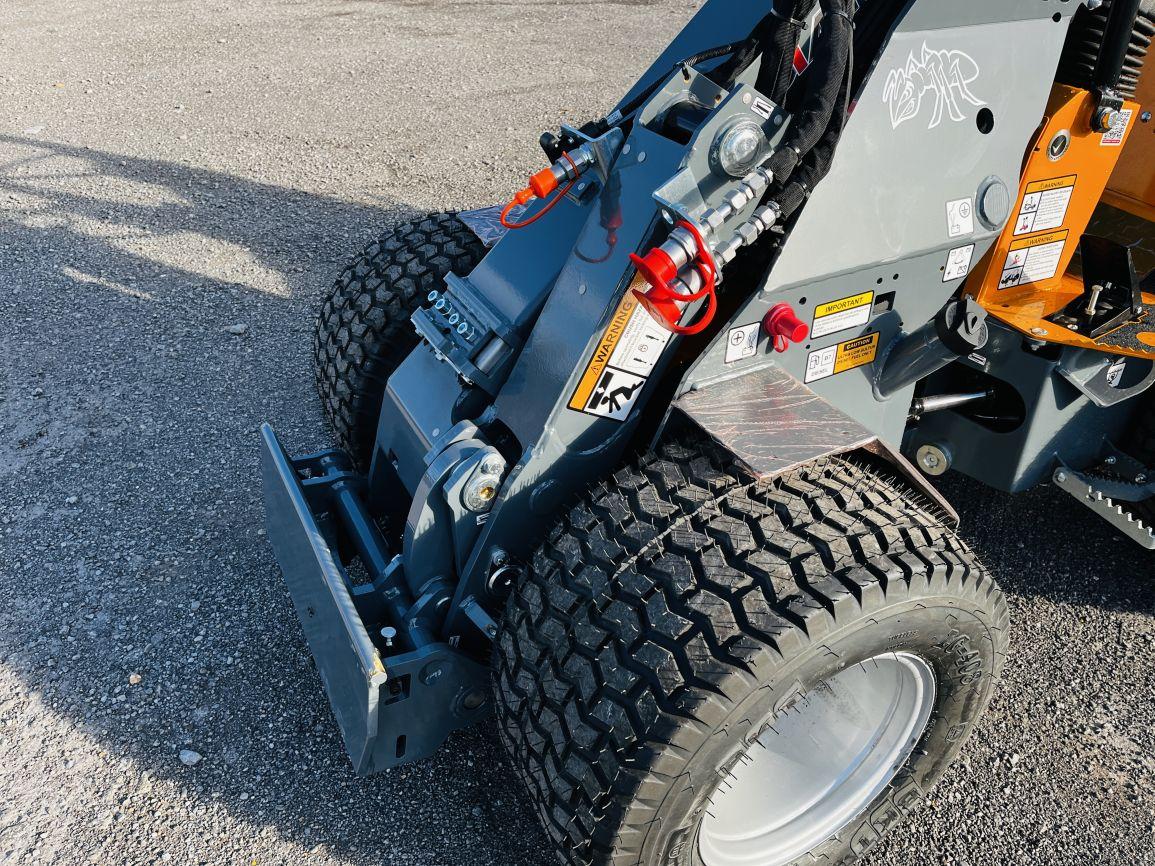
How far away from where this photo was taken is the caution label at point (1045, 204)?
2998 mm

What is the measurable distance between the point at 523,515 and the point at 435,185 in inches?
183

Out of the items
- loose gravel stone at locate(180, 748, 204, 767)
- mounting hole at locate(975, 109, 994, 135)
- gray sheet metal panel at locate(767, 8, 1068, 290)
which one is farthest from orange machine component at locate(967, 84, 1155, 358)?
loose gravel stone at locate(180, 748, 204, 767)

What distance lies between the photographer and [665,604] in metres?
2.24

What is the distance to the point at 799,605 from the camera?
2.20 meters

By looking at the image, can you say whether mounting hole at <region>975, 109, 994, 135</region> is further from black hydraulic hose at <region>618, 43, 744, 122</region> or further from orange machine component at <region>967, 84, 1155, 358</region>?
black hydraulic hose at <region>618, 43, 744, 122</region>

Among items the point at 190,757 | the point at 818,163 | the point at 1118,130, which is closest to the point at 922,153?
the point at 818,163

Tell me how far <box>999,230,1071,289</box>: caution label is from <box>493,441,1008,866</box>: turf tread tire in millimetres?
1003

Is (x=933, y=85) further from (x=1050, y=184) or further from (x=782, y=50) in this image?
(x=1050, y=184)

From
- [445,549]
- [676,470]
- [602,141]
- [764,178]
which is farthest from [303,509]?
[764,178]

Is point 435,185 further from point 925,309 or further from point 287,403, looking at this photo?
point 925,309

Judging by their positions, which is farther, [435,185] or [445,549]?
[435,185]

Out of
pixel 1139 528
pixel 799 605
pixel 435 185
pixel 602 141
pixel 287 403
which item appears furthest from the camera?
pixel 435 185

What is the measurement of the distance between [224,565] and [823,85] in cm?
269

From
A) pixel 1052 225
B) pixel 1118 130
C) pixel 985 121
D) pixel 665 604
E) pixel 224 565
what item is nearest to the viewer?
pixel 665 604
